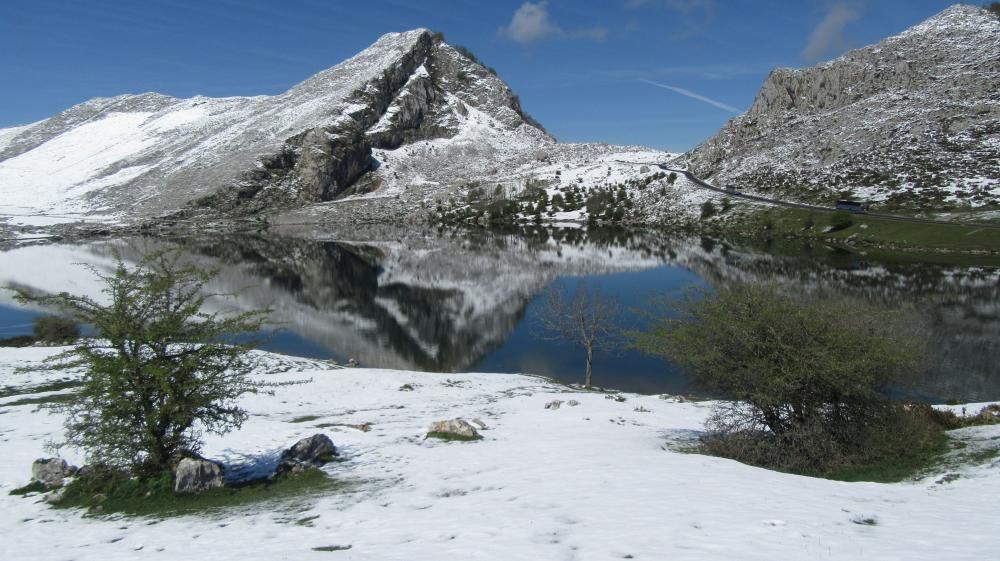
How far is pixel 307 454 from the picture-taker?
1834 cm

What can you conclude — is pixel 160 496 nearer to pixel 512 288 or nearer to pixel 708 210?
pixel 512 288

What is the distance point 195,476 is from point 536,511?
967 centimetres

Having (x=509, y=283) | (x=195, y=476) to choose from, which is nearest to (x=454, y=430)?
(x=195, y=476)

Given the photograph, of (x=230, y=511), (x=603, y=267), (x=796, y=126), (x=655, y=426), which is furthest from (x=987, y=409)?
(x=796, y=126)

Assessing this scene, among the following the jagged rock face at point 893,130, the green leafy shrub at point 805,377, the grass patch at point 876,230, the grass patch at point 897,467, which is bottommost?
the grass patch at point 897,467

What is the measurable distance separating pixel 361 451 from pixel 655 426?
12.4 metres

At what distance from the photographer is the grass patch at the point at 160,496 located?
14570 millimetres

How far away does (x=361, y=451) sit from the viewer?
19.8 meters

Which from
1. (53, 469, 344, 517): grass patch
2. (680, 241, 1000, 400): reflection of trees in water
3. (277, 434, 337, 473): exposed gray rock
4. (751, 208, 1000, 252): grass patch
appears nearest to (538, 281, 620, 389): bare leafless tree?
(680, 241, 1000, 400): reflection of trees in water

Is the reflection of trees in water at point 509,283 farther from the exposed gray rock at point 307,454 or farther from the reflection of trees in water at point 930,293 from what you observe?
the exposed gray rock at point 307,454

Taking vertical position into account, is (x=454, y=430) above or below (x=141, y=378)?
below

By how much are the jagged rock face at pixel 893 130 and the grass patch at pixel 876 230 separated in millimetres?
16986

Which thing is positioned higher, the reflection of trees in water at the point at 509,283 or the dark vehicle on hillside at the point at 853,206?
the dark vehicle on hillside at the point at 853,206

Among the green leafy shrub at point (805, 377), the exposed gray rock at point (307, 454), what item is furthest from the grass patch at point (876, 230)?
the exposed gray rock at point (307, 454)
